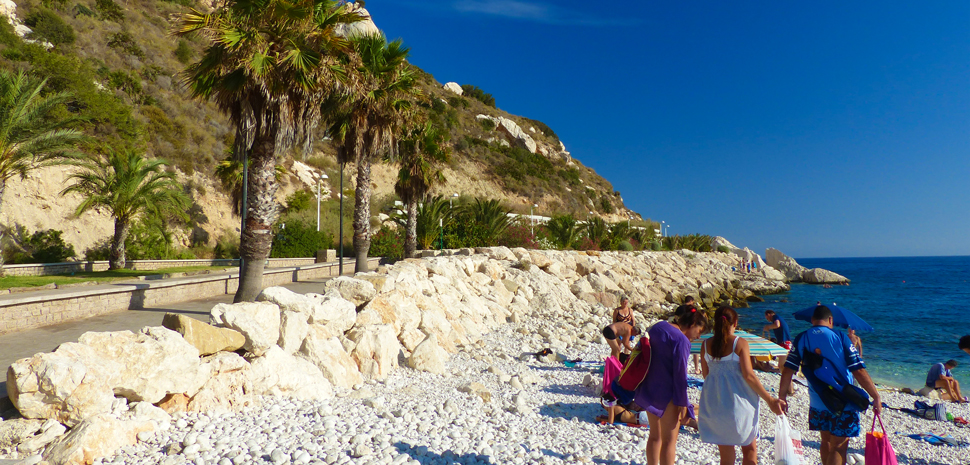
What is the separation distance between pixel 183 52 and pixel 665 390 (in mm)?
47808

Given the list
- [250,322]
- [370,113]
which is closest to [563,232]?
[370,113]

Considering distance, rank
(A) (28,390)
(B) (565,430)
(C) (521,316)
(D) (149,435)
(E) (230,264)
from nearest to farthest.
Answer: (A) (28,390) < (D) (149,435) < (B) (565,430) < (C) (521,316) < (E) (230,264)

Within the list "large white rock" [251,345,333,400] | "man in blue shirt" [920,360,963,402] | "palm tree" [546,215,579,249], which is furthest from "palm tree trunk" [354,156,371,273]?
"man in blue shirt" [920,360,963,402]

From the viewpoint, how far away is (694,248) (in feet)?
138

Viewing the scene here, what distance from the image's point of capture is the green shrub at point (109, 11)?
3706 centimetres

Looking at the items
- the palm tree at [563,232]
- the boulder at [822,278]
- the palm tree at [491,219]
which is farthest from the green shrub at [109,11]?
the boulder at [822,278]

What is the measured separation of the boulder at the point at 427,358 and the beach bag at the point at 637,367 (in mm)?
3543

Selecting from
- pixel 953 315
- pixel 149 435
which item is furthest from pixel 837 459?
pixel 953 315

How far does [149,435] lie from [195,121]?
36.5 meters

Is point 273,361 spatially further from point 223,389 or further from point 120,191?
point 120,191

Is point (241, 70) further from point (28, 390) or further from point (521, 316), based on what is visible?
point (521, 316)

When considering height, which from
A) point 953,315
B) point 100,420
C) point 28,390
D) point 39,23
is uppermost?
point 39,23

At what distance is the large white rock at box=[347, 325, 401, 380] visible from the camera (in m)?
6.27

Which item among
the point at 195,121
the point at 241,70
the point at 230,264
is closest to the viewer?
the point at 241,70
